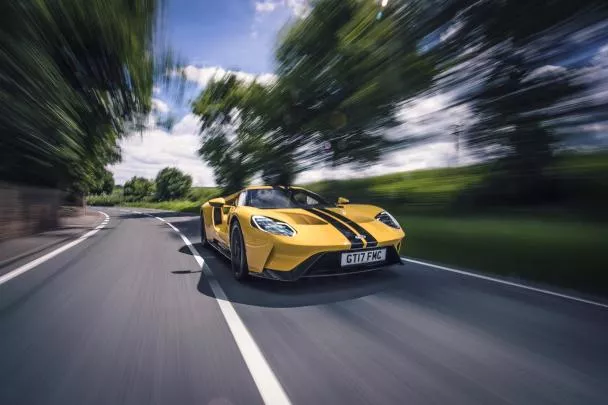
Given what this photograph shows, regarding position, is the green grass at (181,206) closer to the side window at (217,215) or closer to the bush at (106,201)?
the side window at (217,215)

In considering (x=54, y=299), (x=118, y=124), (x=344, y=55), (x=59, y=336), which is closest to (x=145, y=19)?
(x=118, y=124)


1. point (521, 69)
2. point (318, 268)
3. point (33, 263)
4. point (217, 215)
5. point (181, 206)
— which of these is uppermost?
point (521, 69)

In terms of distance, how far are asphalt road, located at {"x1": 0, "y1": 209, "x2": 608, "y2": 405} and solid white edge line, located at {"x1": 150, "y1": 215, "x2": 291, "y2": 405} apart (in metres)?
0.02

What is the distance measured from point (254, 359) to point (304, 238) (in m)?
1.50

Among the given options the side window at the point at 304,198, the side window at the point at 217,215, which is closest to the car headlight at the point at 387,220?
the side window at the point at 304,198

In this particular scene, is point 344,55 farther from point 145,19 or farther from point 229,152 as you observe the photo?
point 229,152

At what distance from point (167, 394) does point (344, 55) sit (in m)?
9.94

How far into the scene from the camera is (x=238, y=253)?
449 centimetres

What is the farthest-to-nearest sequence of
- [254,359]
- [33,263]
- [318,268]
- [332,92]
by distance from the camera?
1. [332,92]
2. [33,263]
3. [318,268]
4. [254,359]

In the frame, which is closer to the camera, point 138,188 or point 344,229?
point 344,229

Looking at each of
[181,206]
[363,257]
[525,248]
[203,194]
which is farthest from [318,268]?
[203,194]

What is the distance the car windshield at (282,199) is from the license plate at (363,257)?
4.24ft

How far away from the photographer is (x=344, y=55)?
10.4 m

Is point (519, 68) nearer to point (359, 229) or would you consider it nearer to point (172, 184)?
point (359, 229)
